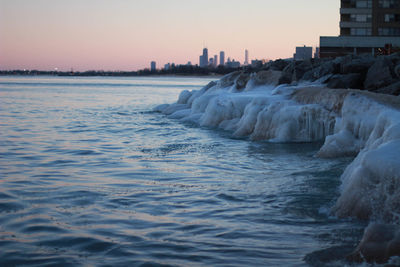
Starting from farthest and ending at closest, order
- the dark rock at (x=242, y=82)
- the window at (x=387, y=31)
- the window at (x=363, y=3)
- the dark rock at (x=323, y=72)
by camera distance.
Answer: the window at (x=363, y=3) < the window at (x=387, y=31) < the dark rock at (x=242, y=82) < the dark rock at (x=323, y=72)

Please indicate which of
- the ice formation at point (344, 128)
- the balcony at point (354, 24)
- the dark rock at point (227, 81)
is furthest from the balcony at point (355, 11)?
the ice formation at point (344, 128)

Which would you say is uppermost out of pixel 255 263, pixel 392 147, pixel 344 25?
pixel 344 25

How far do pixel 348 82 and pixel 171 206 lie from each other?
44.8 ft

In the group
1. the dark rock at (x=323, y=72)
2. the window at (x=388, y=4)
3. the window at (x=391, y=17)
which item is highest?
the window at (x=388, y=4)

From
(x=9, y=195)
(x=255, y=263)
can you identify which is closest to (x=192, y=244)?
(x=255, y=263)

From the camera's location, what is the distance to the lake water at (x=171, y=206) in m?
6.59

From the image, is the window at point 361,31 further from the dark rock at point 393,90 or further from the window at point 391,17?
the dark rock at point 393,90

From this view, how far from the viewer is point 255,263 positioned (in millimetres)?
6223

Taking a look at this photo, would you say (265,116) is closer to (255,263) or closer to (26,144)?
(26,144)

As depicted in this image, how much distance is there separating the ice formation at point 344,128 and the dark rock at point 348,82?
167cm

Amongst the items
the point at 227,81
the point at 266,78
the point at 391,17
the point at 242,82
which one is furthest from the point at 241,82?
the point at 391,17

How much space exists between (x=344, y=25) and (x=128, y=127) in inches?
2049

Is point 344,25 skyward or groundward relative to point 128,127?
skyward

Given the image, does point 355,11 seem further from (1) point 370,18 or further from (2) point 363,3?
(1) point 370,18
